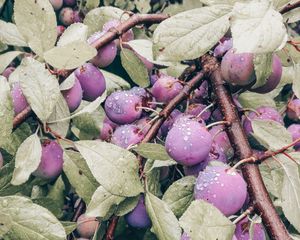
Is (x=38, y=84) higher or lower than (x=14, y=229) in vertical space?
higher

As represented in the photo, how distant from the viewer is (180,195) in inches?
31.3

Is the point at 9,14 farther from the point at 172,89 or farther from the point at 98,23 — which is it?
the point at 172,89

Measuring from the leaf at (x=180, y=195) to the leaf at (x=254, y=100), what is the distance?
285mm

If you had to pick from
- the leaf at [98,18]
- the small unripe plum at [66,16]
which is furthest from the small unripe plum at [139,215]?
the small unripe plum at [66,16]

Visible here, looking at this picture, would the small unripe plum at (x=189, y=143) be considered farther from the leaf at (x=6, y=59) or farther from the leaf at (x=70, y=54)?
the leaf at (x=6, y=59)

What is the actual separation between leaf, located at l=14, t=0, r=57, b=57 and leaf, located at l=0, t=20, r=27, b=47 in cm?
17

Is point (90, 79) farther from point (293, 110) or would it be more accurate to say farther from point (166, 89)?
point (293, 110)

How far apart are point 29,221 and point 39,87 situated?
0.59ft

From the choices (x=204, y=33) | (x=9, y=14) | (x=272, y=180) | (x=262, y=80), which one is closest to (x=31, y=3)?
(x=204, y=33)

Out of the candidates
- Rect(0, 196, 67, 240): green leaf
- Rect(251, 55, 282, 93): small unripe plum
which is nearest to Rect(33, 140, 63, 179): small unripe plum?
Rect(0, 196, 67, 240): green leaf

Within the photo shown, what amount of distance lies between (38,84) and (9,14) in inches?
27.2

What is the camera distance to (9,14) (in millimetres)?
1360

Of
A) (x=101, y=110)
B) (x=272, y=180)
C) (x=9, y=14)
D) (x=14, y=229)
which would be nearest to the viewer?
(x=14, y=229)

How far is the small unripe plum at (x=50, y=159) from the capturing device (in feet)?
2.68
